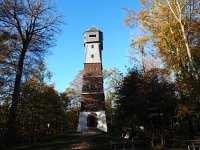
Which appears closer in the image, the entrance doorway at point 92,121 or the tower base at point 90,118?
the tower base at point 90,118

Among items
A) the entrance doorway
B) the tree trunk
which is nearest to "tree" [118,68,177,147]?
the tree trunk

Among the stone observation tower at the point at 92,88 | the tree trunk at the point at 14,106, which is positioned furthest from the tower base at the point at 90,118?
the tree trunk at the point at 14,106

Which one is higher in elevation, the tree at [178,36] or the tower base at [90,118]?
the tree at [178,36]

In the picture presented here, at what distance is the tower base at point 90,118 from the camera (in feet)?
102

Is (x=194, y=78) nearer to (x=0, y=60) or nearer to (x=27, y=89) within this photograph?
(x=0, y=60)

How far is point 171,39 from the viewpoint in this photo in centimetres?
1709

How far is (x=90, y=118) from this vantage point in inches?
1248

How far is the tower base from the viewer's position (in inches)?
1219

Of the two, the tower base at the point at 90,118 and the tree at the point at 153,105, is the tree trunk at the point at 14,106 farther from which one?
the tower base at the point at 90,118

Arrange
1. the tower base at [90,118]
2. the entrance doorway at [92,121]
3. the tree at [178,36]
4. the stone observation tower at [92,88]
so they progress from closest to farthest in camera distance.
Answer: the tree at [178,36], the tower base at [90,118], the stone observation tower at [92,88], the entrance doorway at [92,121]

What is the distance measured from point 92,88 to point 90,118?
4.53 meters

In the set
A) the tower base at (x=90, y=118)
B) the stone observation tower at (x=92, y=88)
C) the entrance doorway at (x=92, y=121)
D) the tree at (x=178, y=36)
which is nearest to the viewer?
the tree at (x=178, y=36)

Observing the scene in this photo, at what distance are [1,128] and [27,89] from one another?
707 centimetres

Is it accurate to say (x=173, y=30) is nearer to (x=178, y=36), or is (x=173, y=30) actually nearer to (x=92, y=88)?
(x=178, y=36)
